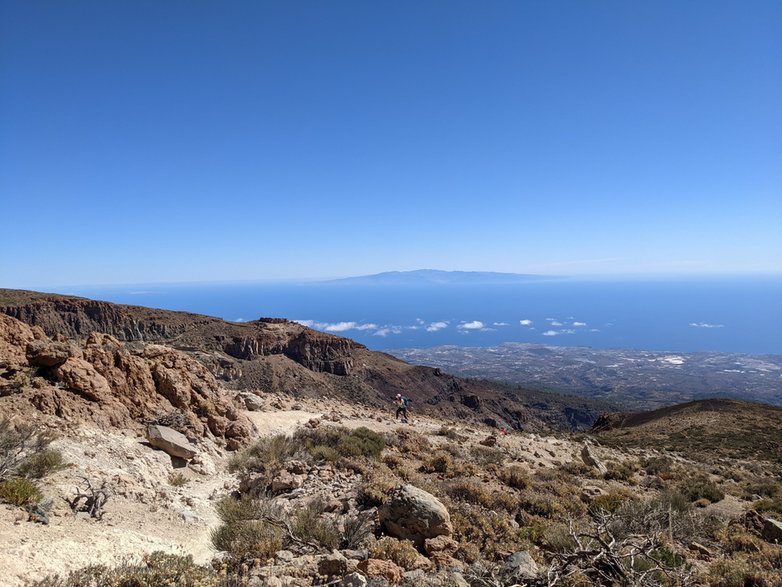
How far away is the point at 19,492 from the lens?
18.6ft

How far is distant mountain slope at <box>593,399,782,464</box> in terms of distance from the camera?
22000 mm

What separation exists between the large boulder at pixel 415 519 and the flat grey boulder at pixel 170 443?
4.95 metres

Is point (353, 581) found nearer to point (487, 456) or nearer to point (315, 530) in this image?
point (315, 530)

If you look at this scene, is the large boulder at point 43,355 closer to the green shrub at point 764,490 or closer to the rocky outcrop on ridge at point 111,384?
the rocky outcrop on ridge at point 111,384

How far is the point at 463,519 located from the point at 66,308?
56829 millimetres

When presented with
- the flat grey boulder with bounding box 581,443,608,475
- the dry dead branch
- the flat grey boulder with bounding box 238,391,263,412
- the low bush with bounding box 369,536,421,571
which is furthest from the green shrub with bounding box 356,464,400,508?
the flat grey boulder with bounding box 581,443,608,475

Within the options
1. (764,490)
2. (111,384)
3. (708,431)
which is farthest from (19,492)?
(708,431)

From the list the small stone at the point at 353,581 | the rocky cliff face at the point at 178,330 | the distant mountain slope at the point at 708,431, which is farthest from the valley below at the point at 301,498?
the rocky cliff face at the point at 178,330

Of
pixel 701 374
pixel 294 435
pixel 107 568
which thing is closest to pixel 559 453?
pixel 294 435

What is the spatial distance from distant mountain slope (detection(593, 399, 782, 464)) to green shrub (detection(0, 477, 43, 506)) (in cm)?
2434

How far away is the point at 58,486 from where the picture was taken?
21.5 feet

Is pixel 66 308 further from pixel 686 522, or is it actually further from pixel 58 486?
pixel 686 522

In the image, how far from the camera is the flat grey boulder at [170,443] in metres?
9.21

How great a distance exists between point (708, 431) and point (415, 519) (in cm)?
2911
